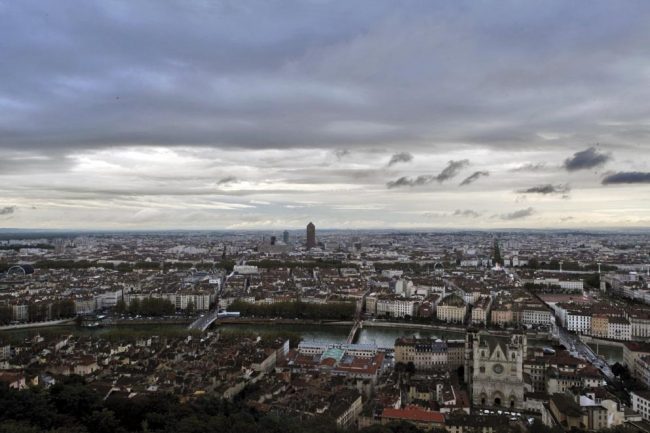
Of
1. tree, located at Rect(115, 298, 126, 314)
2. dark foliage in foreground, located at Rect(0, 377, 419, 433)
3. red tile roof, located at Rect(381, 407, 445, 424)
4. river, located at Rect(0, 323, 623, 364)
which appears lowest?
river, located at Rect(0, 323, 623, 364)

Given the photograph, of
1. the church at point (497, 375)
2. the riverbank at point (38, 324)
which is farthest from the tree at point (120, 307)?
the church at point (497, 375)

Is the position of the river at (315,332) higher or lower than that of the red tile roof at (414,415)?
lower

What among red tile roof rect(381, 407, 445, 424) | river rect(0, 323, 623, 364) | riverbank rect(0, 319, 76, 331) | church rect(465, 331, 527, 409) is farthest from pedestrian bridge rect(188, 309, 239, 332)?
red tile roof rect(381, 407, 445, 424)

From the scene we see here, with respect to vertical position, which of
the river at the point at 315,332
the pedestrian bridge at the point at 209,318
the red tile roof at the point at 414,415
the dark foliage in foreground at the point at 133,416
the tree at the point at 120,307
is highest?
the dark foliage in foreground at the point at 133,416

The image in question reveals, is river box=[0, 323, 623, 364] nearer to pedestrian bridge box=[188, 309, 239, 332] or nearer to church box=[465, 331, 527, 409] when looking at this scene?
pedestrian bridge box=[188, 309, 239, 332]

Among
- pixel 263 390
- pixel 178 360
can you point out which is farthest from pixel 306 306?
pixel 263 390

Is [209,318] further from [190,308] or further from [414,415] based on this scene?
[414,415]

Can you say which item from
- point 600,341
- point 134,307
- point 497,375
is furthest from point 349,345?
point 134,307

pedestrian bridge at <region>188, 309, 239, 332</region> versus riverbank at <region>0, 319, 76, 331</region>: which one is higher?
pedestrian bridge at <region>188, 309, 239, 332</region>

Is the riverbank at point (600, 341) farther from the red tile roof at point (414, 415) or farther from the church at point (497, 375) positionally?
the red tile roof at point (414, 415)
